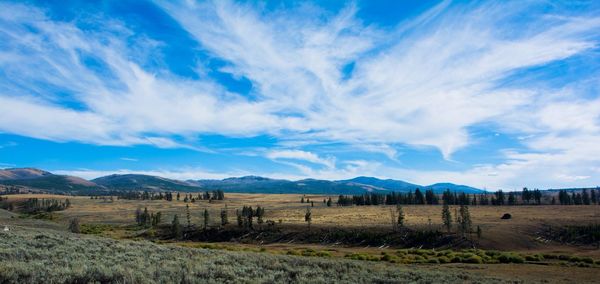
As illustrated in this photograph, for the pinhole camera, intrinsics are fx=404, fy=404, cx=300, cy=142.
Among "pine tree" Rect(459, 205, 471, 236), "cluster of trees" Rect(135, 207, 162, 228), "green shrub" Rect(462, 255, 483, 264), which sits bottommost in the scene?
"cluster of trees" Rect(135, 207, 162, 228)

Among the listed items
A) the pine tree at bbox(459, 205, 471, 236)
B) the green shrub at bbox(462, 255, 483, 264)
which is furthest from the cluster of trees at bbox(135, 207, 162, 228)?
the green shrub at bbox(462, 255, 483, 264)

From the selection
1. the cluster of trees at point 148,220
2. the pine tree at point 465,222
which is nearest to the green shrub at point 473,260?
the pine tree at point 465,222

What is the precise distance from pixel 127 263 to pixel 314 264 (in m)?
11.0

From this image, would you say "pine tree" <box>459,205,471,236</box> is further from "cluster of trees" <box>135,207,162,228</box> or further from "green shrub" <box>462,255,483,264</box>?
"cluster of trees" <box>135,207,162,228</box>

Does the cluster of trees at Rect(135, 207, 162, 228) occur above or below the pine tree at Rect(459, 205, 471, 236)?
below

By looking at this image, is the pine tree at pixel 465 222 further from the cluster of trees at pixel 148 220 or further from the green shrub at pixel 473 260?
the cluster of trees at pixel 148 220

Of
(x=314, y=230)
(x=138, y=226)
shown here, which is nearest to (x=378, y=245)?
(x=314, y=230)

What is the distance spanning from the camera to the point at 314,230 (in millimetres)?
94125

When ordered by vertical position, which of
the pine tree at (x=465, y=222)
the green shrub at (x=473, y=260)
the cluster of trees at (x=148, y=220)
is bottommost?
the cluster of trees at (x=148, y=220)

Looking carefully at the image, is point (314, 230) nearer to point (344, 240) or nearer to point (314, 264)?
point (344, 240)

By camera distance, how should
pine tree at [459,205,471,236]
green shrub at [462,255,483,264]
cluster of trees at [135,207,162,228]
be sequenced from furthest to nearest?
cluster of trees at [135,207,162,228]
pine tree at [459,205,471,236]
green shrub at [462,255,483,264]

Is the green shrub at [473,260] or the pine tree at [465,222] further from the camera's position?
the pine tree at [465,222]

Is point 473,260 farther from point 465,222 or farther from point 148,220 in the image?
point 148,220

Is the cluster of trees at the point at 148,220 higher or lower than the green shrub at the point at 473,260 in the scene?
lower
